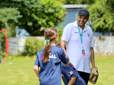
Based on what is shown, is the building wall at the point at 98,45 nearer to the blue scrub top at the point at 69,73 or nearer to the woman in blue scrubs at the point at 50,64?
the blue scrub top at the point at 69,73

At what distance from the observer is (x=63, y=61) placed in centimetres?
798

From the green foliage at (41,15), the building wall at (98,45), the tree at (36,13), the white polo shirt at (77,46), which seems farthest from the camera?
the green foliage at (41,15)

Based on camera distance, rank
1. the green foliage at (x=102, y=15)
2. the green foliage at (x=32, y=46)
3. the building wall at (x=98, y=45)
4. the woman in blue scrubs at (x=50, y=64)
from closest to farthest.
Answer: the woman in blue scrubs at (x=50, y=64) → the green foliage at (x=32, y=46) → the building wall at (x=98, y=45) → the green foliage at (x=102, y=15)

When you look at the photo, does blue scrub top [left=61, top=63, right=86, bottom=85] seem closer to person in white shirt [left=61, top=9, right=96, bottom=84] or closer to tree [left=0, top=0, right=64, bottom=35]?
person in white shirt [left=61, top=9, right=96, bottom=84]

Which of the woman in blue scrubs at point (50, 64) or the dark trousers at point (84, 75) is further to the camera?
the dark trousers at point (84, 75)

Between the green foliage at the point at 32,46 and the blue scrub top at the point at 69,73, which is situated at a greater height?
the blue scrub top at the point at 69,73

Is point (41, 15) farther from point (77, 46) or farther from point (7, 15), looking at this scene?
point (77, 46)

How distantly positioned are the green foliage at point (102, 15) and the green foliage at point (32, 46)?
6681mm

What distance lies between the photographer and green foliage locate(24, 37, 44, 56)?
34.6 m

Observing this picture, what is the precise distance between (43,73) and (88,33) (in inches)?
61.0

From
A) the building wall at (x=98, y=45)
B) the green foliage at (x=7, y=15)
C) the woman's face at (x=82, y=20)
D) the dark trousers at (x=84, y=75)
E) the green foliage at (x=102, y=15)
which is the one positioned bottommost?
the building wall at (x=98, y=45)

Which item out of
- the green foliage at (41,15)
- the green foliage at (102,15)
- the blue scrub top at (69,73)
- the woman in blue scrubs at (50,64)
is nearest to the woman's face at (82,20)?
the blue scrub top at (69,73)

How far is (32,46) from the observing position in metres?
34.6

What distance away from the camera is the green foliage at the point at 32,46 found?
34.6 metres
